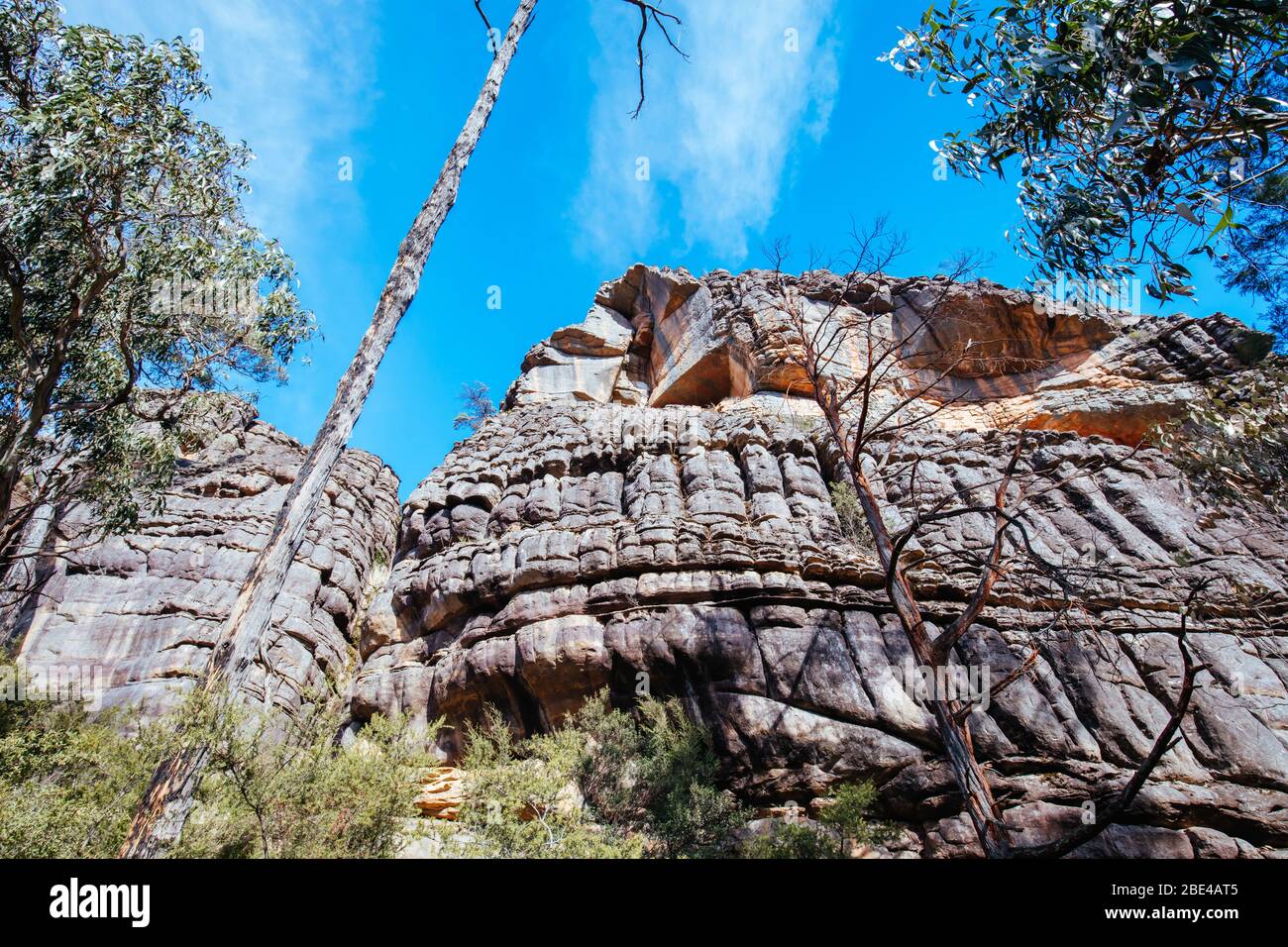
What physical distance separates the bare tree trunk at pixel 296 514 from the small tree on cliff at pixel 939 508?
4780 millimetres

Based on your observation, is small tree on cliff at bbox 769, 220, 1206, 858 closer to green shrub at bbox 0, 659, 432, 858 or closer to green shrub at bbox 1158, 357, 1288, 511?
green shrub at bbox 1158, 357, 1288, 511

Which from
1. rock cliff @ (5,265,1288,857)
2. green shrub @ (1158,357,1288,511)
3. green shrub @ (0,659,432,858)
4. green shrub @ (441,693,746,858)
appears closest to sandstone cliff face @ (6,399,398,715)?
rock cliff @ (5,265,1288,857)

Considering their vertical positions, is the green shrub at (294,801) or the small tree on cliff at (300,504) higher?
the small tree on cliff at (300,504)

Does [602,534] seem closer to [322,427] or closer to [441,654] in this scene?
[441,654]

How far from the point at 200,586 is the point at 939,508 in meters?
16.4

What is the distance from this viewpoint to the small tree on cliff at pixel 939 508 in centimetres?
615

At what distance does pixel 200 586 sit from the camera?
16.9m

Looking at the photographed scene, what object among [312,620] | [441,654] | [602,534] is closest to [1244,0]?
[602,534]

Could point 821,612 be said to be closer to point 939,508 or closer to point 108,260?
point 939,508

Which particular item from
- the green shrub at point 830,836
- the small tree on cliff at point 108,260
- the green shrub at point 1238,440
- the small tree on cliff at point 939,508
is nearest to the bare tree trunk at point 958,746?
the small tree on cliff at point 939,508

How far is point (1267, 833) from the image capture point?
10219 mm

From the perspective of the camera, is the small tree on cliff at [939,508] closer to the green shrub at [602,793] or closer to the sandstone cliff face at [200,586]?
the green shrub at [602,793]

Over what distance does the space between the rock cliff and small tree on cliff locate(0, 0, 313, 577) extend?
5.40 meters

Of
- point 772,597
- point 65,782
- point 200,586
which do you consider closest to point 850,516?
point 772,597
